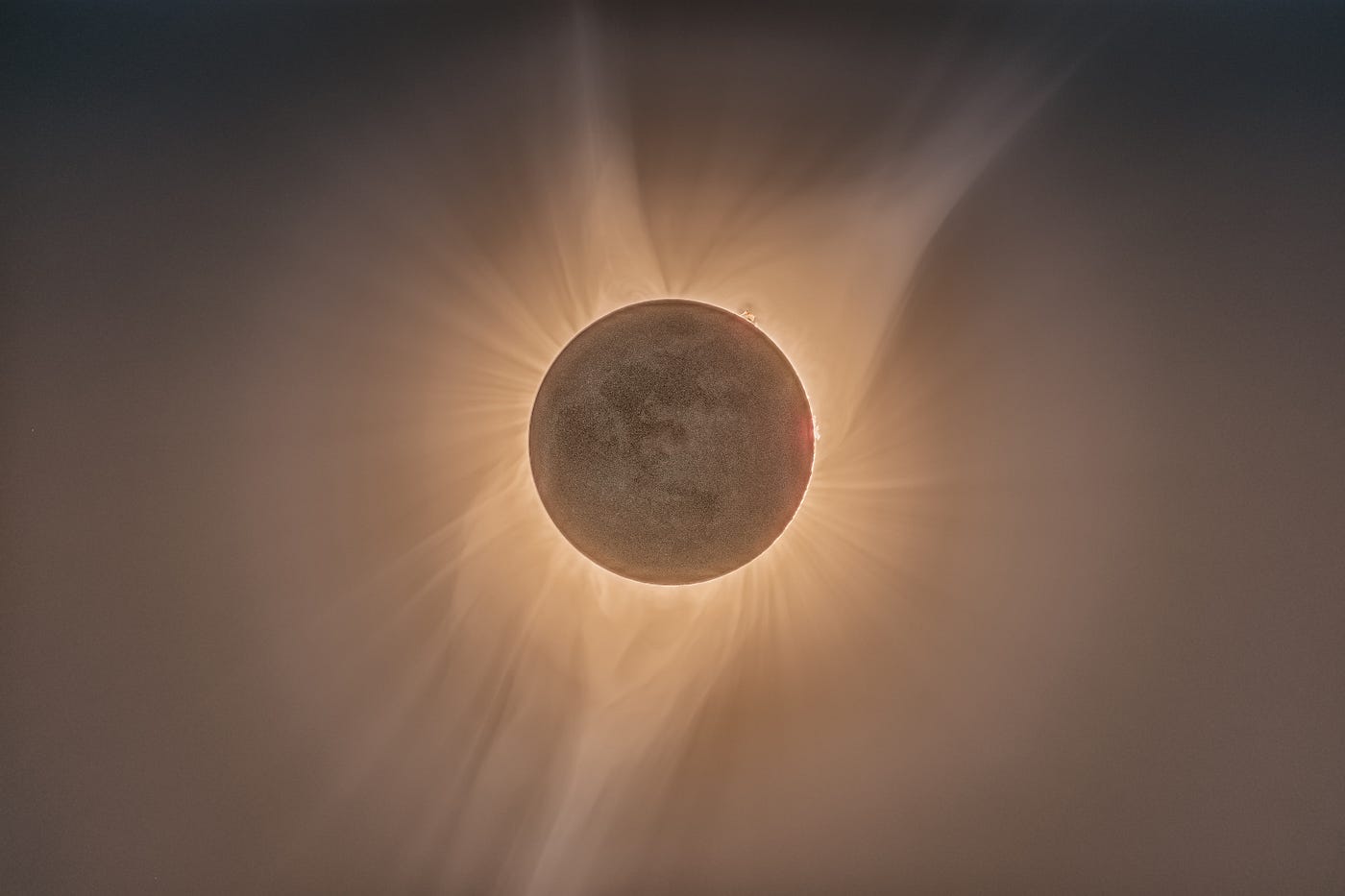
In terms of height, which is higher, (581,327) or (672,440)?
(581,327)

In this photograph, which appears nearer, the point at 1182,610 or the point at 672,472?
the point at 672,472

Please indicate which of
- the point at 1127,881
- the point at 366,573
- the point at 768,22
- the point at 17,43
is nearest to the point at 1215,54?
the point at 768,22

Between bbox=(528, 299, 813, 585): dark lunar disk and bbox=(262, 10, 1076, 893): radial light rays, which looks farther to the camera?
bbox=(262, 10, 1076, 893): radial light rays

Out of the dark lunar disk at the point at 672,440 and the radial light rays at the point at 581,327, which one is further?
the radial light rays at the point at 581,327

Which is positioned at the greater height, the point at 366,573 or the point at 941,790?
the point at 366,573

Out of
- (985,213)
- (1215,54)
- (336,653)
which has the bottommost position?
(336,653)

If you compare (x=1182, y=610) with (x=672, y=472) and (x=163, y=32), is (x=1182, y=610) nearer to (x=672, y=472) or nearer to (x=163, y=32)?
(x=672, y=472)

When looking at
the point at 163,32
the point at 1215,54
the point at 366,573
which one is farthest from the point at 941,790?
the point at 163,32

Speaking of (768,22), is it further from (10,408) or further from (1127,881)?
(1127,881)
